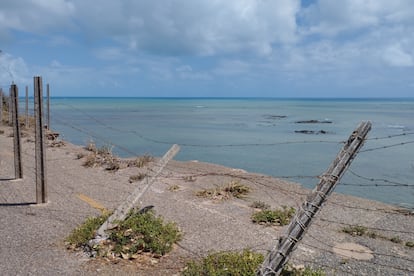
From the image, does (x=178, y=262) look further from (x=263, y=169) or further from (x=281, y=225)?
(x=263, y=169)

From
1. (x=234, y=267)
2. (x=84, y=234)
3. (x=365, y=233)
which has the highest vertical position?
(x=234, y=267)

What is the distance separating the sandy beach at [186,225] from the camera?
5055mm

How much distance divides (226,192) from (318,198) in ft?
18.7

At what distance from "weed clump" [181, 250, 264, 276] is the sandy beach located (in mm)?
487

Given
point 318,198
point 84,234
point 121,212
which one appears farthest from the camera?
point 121,212

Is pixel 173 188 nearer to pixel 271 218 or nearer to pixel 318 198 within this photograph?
pixel 271 218

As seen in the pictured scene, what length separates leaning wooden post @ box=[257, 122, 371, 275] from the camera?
3492 millimetres

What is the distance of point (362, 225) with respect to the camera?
751 cm

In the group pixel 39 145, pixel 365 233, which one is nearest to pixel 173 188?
pixel 39 145

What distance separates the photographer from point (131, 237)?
17.6ft

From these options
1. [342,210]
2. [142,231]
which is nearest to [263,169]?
[342,210]

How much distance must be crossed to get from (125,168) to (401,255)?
8551 mm

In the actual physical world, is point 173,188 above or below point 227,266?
below

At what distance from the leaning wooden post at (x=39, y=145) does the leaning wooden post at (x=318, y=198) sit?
5.43 metres
